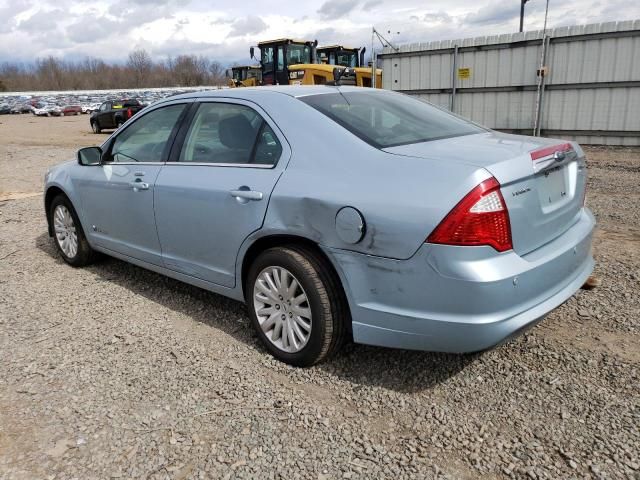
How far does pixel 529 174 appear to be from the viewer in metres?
2.64

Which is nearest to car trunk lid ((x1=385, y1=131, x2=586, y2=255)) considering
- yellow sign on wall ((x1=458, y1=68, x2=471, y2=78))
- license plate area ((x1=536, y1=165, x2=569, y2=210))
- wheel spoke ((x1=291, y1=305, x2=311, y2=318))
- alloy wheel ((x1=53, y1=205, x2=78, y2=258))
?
license plate area ((x1=536, y1=165, x2=569, y2=210))

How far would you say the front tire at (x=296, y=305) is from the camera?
2922 mm

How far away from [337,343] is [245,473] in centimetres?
91

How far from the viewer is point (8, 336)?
3.78 metres

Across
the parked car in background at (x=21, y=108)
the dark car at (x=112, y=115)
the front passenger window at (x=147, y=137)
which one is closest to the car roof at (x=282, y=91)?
the front passenger window at (x=147, y=137)

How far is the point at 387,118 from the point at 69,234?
3407 mm

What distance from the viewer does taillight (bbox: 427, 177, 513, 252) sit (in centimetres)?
243

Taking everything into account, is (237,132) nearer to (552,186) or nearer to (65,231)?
(552,186)

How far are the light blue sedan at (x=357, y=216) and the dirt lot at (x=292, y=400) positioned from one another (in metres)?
0.34

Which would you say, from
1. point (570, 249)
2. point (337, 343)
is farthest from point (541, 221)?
point (337, 343)

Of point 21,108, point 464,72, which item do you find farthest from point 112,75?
point 464,72

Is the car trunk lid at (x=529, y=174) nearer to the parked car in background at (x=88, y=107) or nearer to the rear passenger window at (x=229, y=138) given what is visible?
the rear passenger window at (x=229, y=138)

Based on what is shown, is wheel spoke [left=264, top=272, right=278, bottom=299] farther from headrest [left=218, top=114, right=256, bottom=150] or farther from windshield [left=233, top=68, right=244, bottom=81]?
windshield [left=233, top=68, right=244, bottom=81]

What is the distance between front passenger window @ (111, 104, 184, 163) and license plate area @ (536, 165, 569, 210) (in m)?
2.54
